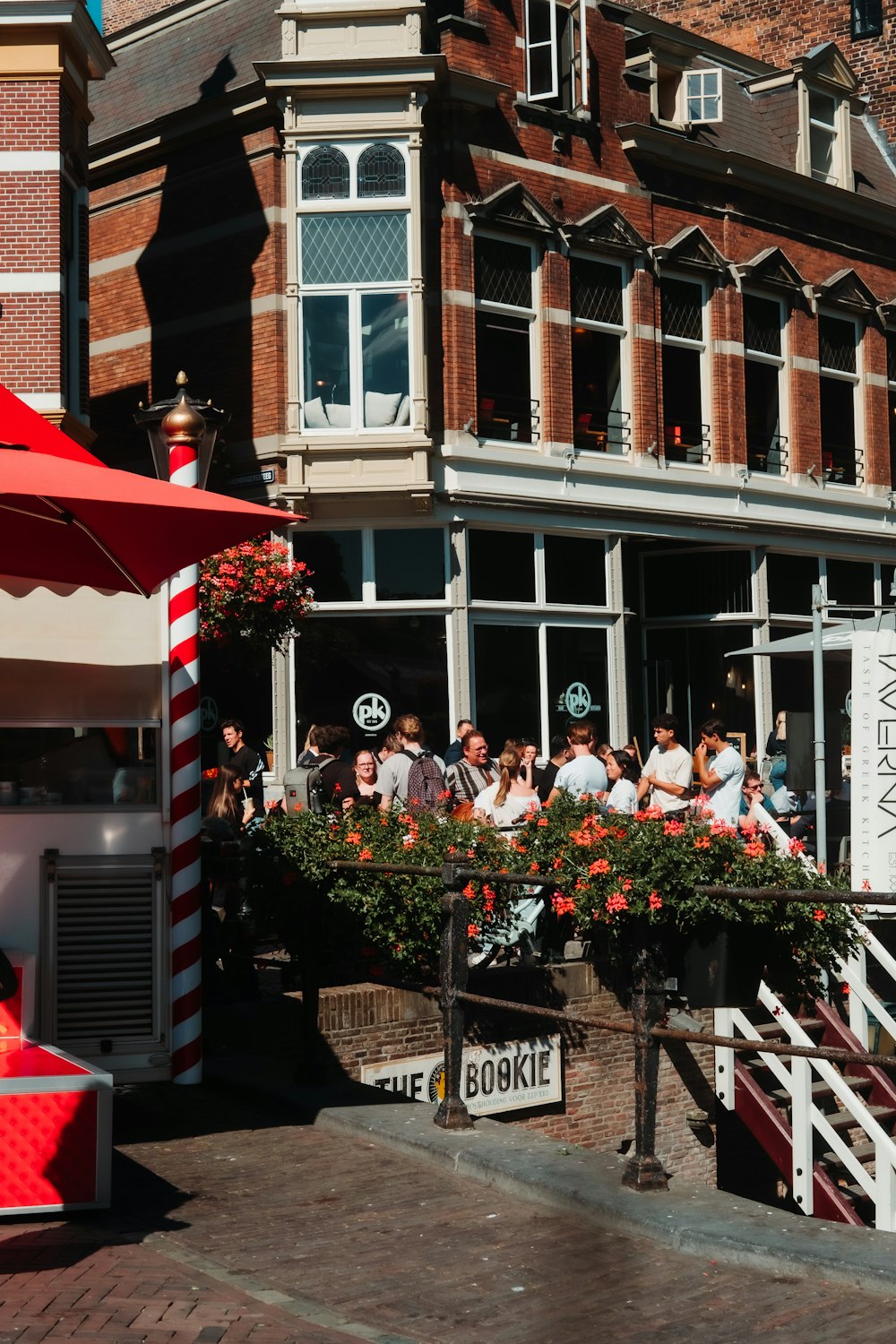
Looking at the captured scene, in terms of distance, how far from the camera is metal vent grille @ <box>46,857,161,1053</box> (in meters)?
7.11

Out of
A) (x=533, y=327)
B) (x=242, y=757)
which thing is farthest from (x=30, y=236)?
(x=533, y=327)

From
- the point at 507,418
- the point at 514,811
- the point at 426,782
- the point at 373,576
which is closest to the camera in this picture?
the point at 514,811

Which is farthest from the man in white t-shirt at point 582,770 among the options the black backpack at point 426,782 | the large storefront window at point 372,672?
the large storefront window at point 372,672

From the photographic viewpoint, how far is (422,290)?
59.7 ft

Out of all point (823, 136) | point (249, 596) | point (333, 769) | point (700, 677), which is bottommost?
point (333, 769)

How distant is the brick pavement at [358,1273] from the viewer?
4594 mm

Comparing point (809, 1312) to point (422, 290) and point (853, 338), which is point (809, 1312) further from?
point (853, 338)

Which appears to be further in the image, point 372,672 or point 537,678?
point 537,678

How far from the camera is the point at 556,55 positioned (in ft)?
65.8

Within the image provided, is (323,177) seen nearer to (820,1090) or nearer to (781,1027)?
(781,1027)

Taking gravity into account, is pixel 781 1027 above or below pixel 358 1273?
below

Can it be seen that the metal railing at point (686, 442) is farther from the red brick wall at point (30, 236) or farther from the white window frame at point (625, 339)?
the red brick wall at point (30, 236)

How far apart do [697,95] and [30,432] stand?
17.9m

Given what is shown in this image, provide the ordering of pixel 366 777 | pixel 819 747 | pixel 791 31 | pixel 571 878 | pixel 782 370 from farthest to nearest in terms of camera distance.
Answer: pixel 791 31, pixel 782 370, pixel 819 747, pixel 366 777, pixel 571 878
